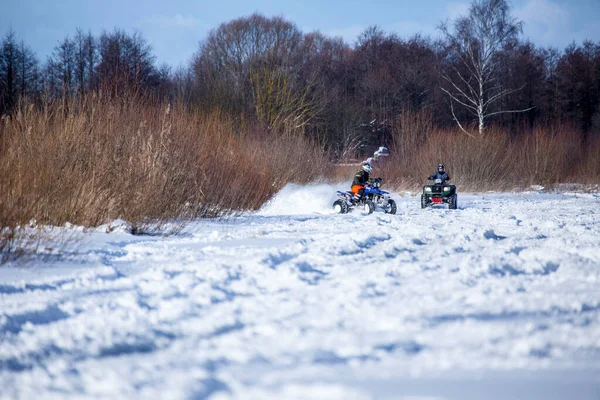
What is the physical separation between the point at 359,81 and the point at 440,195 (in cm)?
3247

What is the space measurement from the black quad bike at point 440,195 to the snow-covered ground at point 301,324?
29.7ft

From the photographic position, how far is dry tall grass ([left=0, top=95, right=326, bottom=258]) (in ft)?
21.8

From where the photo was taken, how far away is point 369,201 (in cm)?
1341

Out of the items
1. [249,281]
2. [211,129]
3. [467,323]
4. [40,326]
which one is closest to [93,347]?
[40,326]

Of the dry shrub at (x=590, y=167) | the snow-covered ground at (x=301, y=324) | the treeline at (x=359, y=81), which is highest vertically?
the treeline at (x=359, y=81)

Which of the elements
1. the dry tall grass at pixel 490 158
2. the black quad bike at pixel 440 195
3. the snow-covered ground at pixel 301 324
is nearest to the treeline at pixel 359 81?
the dry tall grass at pixel 490 158

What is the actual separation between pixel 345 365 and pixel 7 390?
137 centimetres

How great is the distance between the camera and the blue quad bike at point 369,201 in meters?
13.2

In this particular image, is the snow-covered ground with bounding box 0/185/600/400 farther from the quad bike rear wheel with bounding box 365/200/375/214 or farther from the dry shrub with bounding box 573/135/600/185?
the dry shrub with bounding box 573/135/600/185

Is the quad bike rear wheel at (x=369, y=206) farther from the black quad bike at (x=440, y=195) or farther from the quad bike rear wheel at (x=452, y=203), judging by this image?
the quad bike rear wheel at (x=452, y=203)

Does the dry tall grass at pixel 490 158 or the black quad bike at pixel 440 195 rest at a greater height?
the dry tall grass at pixel 490 158

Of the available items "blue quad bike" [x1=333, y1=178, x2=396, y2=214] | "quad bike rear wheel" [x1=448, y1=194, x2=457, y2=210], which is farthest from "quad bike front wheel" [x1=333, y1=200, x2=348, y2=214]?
"quad bike rear wheel" [x1=448, y1=194, x2=457, y2=210]

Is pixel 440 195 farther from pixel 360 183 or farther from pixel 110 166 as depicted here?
pixel 110 166

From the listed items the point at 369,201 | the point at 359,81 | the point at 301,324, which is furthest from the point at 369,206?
the point at 359,81
